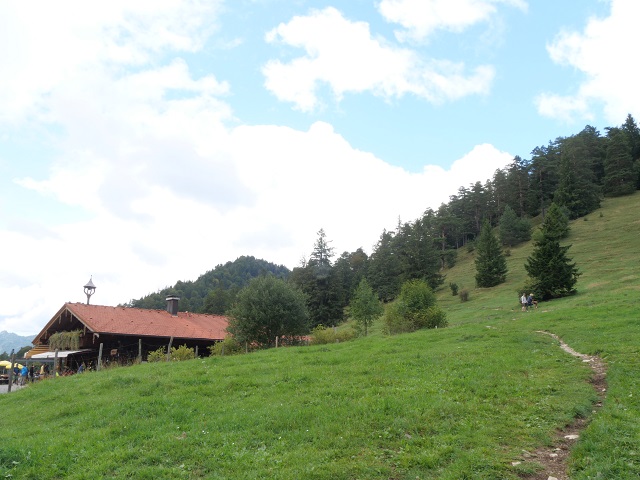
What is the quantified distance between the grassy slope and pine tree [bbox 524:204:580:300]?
66.5ft

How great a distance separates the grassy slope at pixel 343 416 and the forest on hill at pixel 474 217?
44.6m

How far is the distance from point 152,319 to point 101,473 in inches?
1389

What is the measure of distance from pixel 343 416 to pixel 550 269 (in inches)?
1362

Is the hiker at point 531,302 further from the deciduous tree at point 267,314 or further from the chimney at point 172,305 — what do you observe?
the chimney at point 172,305

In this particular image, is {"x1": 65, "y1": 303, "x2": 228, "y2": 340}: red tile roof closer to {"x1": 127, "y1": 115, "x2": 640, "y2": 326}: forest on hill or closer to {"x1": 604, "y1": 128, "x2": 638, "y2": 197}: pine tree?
{"x1": 127, "y1": 115, "x2": 640, "y2": 326}: forest on hill

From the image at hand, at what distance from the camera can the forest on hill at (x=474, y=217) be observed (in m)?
64.5

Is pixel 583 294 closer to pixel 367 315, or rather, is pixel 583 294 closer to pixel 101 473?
pixel 367 315

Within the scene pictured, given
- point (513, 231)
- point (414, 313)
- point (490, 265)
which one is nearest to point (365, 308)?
point (414, 313)

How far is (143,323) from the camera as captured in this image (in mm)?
39156

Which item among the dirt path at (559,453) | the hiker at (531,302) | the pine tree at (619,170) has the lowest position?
the dirt path at (559,453)

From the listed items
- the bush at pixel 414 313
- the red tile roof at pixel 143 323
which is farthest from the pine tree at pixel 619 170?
the red tile roof at pixel 143 323

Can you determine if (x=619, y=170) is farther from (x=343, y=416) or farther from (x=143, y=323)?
(x=343, y=416)

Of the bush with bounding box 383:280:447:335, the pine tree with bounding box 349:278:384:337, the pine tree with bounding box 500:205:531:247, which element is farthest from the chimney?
the pine tree with bounding box 500:205:531:247

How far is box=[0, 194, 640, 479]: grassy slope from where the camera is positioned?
7.42 meters
